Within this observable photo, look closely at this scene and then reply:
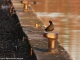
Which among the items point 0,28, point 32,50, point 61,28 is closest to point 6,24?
point 0,28

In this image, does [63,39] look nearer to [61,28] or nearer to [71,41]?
[71,41]

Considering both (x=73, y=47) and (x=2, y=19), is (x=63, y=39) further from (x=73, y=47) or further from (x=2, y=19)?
(x=2, y=19)

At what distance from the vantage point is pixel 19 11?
468 inches

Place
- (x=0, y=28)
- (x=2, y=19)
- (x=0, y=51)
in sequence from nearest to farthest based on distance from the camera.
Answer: (x=0, y=51) → (x=0, y=28) → (x=2, y=19)

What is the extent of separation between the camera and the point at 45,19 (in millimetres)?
12352

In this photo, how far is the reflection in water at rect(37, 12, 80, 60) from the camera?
8075mm

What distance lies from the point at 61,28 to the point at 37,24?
1966 millimetres

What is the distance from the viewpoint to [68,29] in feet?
34.7

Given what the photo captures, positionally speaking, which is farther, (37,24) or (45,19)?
(45,19)

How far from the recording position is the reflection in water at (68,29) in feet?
26.5

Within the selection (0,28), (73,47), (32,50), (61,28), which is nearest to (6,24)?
(0,28)

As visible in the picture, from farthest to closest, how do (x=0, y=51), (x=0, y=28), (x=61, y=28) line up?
(x=61, y=28), (x=0, y=28), (x=0, y=51)

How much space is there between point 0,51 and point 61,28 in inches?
148

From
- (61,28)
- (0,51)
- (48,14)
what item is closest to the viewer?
(0,51)
